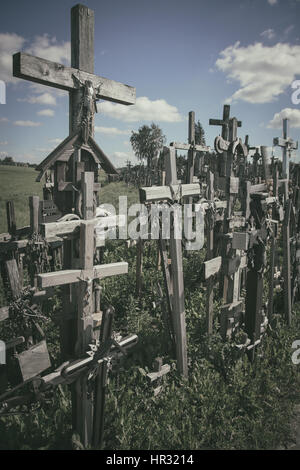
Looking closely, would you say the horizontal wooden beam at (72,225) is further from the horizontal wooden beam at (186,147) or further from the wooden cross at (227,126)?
the horizontal wooden beam at (186,147)

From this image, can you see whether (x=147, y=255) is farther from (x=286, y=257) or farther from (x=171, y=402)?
(x=171, y=402)

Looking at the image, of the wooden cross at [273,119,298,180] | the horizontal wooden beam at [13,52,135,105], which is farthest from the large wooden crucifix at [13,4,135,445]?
the wooden cross at [273,119,298,180]

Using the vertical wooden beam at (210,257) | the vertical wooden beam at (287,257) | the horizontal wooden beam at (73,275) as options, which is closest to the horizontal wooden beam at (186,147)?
the vertical wooden beam at (210,257)

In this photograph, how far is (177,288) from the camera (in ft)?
13.6

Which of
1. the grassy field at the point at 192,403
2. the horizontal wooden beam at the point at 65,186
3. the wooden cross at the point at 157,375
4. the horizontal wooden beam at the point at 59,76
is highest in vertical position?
the horizontal wooden beam at the point at 59,76

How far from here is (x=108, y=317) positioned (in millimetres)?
2777

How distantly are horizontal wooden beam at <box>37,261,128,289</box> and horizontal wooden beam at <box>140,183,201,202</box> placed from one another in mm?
944

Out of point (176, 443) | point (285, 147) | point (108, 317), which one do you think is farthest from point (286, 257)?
point (108, 317)

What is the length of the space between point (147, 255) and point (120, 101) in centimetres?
621

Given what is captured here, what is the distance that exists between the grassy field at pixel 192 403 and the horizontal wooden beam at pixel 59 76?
2.53 metres

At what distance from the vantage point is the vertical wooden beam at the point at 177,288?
404 centimetres

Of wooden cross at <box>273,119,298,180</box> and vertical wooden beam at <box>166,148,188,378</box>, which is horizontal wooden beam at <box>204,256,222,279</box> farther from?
wooden cross at <box>273,119,298,180</box>

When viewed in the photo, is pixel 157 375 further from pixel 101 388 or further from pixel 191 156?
pixel 191 156

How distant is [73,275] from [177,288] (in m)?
1.71
